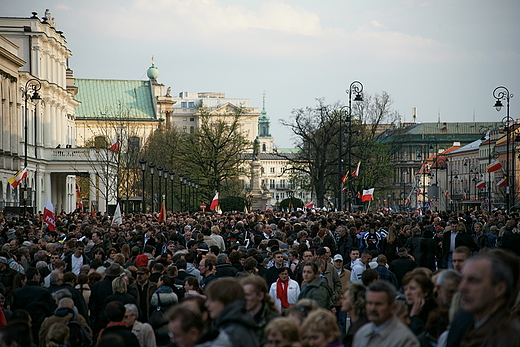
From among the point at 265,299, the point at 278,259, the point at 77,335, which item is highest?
the point at 265,299

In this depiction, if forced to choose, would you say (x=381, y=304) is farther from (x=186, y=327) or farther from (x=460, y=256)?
(x=460, y=256)

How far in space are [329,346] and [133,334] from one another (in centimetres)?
280

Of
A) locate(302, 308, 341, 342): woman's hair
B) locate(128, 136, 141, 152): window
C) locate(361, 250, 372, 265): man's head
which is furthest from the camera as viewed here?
locate(128, 136, 141, 152): window

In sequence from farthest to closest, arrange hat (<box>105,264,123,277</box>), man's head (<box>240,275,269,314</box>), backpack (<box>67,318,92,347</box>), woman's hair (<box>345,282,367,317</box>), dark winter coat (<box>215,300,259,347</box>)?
1. hat (<box>105,264,123,277</box>)
2. backpack (<box>67,318,92,347</box>)
3. woman's hair (<box>345,282,367,317</box>)
4. man's head (<box>240,275,269,314</box>)
5. dark winter coat (<box>215,300,259,347</box>)

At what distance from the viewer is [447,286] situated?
269 inches

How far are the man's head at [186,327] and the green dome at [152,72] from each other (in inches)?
5828

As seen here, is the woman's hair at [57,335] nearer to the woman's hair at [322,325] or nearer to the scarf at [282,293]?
the woman's hair at [322,325]

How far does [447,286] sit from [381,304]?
3.55 ft

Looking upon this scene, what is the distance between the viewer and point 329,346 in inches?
237

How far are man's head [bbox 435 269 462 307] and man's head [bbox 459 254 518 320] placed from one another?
6.05ft

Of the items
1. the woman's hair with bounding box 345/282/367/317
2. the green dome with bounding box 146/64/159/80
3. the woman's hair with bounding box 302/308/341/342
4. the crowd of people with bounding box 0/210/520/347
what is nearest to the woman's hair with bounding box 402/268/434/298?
the crowd of people with bounding box 0/210/520/347

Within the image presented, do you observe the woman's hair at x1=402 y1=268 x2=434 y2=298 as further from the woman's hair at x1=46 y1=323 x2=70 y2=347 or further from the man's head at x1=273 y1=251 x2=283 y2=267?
the man's head at x1=273 y1=251 x2=283 y2=267

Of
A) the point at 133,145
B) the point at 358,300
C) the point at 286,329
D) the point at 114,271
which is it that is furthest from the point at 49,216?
the point at 133,145

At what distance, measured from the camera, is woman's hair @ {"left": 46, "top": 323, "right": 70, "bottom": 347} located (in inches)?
323
